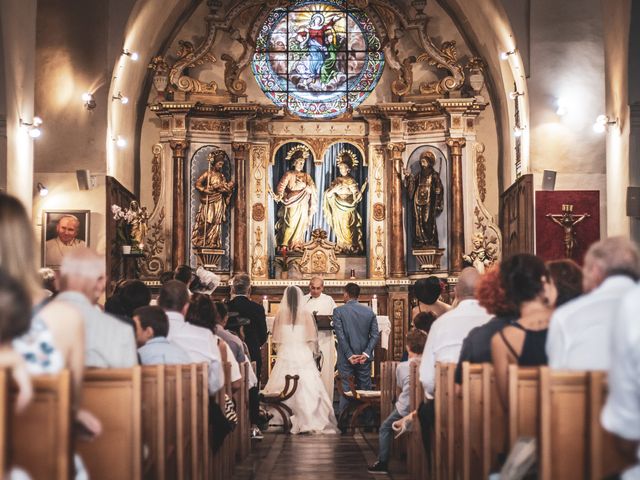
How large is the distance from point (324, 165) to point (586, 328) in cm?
1454

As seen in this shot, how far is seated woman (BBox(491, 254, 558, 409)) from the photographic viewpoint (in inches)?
213

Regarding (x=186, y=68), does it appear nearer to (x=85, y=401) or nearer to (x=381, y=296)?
(x=381, y=296)

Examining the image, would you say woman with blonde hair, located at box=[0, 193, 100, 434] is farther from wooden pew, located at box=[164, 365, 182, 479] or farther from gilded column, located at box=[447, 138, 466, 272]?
gilded column, located at box=[447, 138, 466, 272]

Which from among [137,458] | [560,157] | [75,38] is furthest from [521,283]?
[75,38]

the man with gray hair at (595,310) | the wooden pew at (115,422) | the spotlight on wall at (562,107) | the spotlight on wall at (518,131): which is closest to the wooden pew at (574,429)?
the man with gray hair at (595,310)

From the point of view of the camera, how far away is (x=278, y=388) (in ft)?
43.2

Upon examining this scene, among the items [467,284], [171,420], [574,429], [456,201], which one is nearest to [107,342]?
[171,420]

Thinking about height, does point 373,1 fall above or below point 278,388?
above

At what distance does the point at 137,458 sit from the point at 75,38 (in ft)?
39.0

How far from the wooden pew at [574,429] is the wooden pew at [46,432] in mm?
1816

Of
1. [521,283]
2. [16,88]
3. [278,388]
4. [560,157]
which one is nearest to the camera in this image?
[521,283]

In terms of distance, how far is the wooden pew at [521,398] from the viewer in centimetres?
498

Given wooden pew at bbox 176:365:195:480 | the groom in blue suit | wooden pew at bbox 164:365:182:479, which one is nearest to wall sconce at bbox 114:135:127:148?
the groom in blue suit

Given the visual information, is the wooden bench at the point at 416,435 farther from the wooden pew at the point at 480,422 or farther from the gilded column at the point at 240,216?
the gilded column at the point at 240,216
